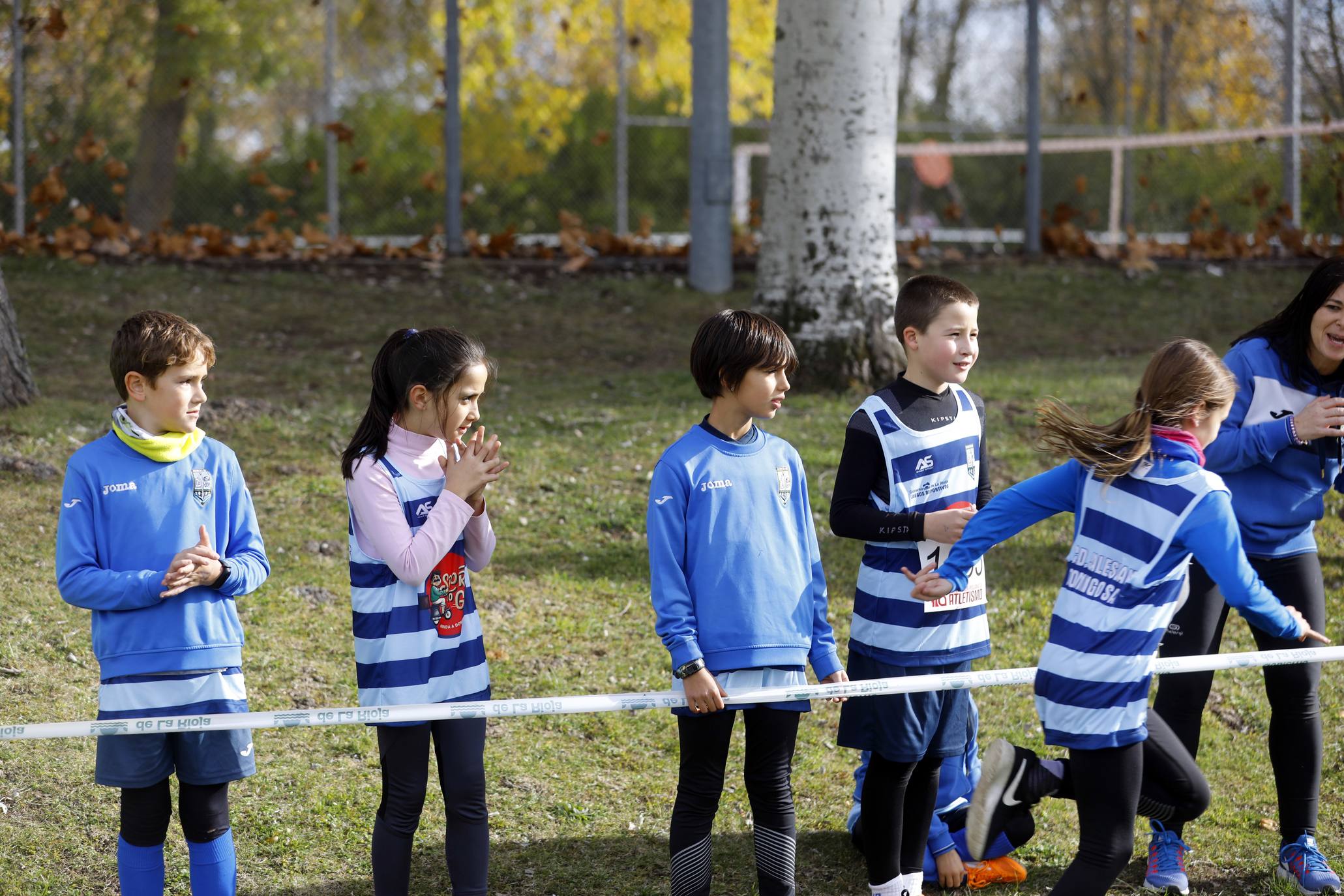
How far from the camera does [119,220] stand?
12.3 metres

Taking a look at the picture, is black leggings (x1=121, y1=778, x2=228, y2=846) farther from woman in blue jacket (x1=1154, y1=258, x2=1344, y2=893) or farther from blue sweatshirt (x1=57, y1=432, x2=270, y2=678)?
woman in blue jacket (x1=1154, y1=258, x2=1344, y2=893)

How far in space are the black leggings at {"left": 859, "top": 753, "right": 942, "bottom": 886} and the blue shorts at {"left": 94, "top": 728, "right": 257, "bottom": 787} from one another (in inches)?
64.2

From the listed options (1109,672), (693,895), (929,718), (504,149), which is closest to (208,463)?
(693,895)

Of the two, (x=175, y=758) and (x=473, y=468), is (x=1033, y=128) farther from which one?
(x=175, y=758)

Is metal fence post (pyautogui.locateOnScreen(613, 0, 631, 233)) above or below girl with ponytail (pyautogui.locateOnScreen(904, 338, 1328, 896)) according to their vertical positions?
above

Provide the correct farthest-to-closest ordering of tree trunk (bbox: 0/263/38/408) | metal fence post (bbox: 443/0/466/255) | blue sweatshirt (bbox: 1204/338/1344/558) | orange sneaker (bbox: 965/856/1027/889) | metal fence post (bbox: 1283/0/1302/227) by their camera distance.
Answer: metal fence post (bbox: 1283/0/1302/227), metal fence post (bbox: 443/0/466/255), tree trunk (bbox: 0/263/38/408), orange sneaker (bbox: 965/856/1027/889), blue sweatshirt (bbox: 1204/338/1344/558)

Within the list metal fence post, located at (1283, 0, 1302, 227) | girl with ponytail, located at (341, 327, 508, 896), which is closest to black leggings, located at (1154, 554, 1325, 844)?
girl with ponytail, located at (341, 327, 508, 896)

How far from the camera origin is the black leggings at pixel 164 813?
11.0 ft

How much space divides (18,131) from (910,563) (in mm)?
11251

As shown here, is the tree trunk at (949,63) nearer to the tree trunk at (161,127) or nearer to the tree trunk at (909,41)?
the tree trunk at (909,41)

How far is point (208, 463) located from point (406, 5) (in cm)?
1658

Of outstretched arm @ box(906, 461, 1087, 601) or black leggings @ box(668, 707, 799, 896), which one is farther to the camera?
black leggings @ box(668, 707, 799, 896)

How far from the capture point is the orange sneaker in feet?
13.1

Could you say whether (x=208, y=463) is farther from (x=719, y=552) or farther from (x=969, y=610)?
(x=969, y=610)
